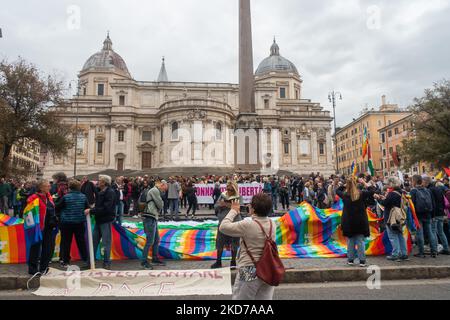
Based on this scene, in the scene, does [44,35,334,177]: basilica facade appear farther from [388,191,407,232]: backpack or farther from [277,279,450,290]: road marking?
[277,279,450,290]: road marking

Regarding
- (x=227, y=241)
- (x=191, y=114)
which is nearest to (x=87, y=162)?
(x=191, y=114)

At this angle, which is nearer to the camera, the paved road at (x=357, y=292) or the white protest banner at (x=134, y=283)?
the paved road at (x=357, y=292)

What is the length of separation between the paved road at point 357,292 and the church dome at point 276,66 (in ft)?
210

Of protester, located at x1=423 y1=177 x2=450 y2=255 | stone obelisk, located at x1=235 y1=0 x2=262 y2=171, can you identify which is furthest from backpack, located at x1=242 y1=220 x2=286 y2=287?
stone obelisk, located at x1=235 y1=0 x2=262 y2=171

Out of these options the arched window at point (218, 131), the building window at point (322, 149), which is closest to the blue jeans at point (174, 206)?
the arched window at point (218, 131)

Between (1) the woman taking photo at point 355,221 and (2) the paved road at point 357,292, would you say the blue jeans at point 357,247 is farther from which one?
(2) the paved road at point 357,292

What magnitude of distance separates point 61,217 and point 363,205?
606 centimetres

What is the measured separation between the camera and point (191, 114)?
46.8 meters

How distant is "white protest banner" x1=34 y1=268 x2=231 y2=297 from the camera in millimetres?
5289

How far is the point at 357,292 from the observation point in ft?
17.3

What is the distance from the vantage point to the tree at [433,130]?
31.6 metres

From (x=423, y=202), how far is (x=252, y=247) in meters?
5.83

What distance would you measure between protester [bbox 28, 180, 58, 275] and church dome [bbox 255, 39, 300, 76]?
64169mm
